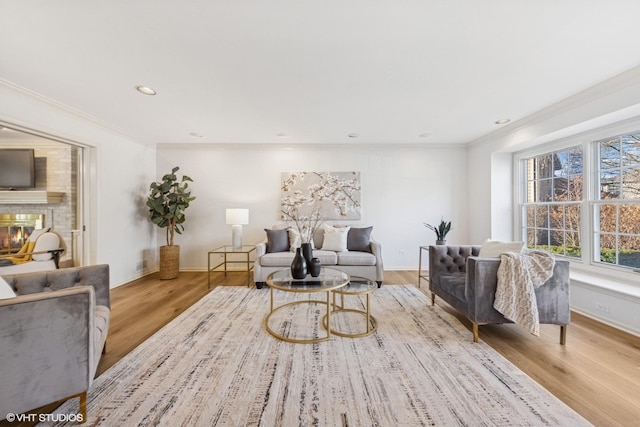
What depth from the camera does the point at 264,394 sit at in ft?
5.00

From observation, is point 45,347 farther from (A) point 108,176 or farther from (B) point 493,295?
(A) point 108,176

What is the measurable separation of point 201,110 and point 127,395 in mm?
2796

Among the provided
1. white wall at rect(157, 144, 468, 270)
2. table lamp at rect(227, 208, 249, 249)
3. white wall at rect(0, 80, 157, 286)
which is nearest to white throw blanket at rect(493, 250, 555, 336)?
white wall at rect(157, 144, 468, 270)

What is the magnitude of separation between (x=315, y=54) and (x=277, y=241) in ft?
8.98

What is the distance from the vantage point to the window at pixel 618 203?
254 cm

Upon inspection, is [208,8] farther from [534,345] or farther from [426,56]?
[534,345]

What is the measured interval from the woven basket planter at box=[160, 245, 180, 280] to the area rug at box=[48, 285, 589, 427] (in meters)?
1.92

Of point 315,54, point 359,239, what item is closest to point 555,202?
point 359,239

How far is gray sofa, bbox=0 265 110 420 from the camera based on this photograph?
1154 millimetres

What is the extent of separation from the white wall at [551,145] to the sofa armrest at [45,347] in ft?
13.8

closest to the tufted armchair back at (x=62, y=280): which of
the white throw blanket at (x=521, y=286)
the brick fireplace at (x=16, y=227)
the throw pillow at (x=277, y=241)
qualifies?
the throw pillow at (x=277, y=241)

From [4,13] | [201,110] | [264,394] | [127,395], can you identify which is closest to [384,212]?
[201,110]

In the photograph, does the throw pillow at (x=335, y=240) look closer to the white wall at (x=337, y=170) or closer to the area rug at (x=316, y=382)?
the white wall at (x=337, y=170)

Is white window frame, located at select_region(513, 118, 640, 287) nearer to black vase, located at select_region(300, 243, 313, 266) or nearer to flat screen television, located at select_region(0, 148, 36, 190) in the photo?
black vase, located at select_region(300, 243, 313, 266)
